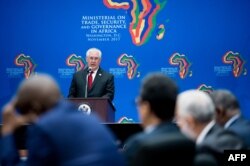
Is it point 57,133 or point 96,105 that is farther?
point 96,105

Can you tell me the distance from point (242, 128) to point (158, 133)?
1408 millimetres

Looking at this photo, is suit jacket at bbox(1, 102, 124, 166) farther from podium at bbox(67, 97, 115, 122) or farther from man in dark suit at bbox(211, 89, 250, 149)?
podium at bbox(67, 97, 115, 122)

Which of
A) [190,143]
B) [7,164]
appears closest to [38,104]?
[7,164]

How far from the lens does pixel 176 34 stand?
10.6 meters

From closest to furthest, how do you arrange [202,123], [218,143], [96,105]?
[218,143] → [202,123] → [96,105]

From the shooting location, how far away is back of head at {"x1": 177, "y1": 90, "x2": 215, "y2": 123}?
3541 millimetres

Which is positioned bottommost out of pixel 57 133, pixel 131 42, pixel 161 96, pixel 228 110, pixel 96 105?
pixel 96 105

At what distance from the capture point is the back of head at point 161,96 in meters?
3.07

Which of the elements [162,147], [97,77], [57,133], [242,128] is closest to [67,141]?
[57,133]

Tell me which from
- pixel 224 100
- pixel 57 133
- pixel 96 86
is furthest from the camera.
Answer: pixel 96 86

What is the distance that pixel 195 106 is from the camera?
3.57m

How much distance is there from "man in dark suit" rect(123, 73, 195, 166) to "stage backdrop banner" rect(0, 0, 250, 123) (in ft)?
24.5

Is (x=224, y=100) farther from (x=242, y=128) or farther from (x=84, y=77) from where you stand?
(x=84, y=77)

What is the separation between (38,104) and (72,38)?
8.13 m
